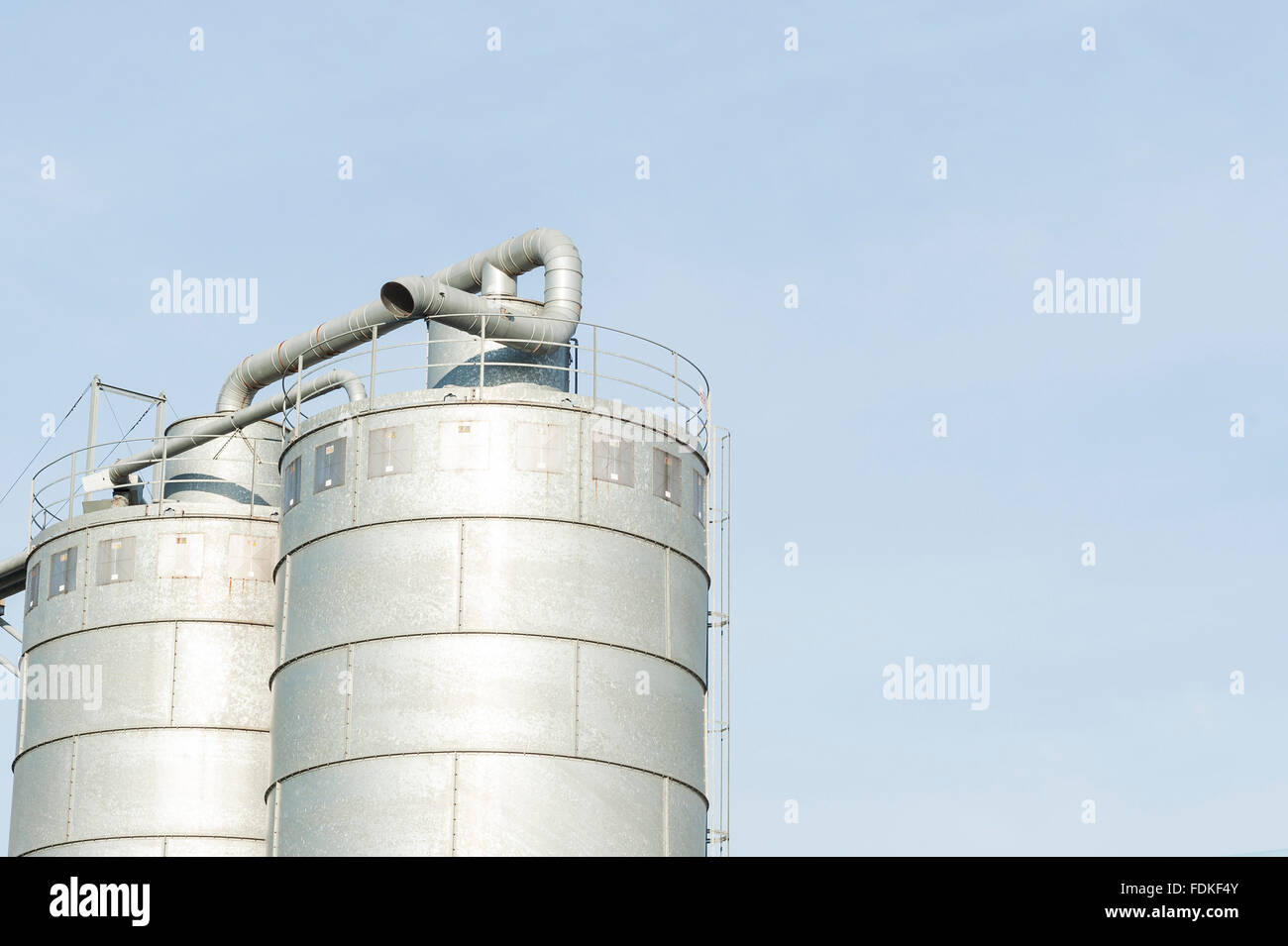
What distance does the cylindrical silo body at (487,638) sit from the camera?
93.6 feet

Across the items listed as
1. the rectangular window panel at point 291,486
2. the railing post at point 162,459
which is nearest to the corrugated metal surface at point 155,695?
the railing post at point 162,459

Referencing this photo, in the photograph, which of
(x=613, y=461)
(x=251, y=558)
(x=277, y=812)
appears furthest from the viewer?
(x=251, y=558)

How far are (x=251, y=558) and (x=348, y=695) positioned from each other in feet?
21.5

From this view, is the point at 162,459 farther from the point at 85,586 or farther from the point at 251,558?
the point at 251,558

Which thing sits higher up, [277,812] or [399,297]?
[399,297]

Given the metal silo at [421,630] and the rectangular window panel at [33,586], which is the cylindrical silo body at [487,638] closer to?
the metal silo at [421,630]

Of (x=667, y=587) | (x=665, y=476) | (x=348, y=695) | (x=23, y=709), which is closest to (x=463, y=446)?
(x=665, y=476)

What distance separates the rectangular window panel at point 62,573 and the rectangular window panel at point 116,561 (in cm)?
68

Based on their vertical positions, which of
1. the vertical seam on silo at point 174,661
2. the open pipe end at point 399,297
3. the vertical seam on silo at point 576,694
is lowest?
the vertical seam on silo at point 576,694

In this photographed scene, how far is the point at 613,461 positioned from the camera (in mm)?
30969

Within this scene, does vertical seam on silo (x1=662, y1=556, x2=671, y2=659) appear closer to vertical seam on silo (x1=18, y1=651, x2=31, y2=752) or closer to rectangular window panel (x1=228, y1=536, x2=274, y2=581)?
rectangular window panel (x1=228, y1=536, x2=274, y2=581)

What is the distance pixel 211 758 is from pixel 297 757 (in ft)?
15.3
